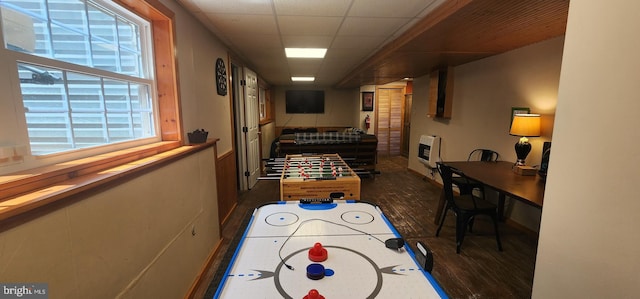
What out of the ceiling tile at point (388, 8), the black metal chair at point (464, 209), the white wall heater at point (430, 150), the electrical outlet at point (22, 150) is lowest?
the black metal chair at point (464, 209)

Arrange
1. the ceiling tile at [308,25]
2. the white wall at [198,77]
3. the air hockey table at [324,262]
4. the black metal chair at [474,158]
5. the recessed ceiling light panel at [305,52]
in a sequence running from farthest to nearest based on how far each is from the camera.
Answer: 1. the recessed ceiling light panel at [305,52]
2. the black metal chair at [474,158]
3. the ceiling tile at [308,25]
4. the white wall at [198,77]
5. the air hockey table at [324,262]

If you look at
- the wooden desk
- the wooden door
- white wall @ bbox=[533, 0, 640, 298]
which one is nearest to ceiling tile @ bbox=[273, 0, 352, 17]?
white wall @ bbox=[533, 0, 640, 298]

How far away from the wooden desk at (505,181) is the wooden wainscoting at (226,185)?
2.58 metres

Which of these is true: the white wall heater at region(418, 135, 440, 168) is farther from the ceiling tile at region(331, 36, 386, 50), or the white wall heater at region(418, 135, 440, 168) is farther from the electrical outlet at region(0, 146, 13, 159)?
the electrical outlet at region(0, 146, 13, 159)

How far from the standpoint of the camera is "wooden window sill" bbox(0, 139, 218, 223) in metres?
0.78

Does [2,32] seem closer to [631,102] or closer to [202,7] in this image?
[202,7]

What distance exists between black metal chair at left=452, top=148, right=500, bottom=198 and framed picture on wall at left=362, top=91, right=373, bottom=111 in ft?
13.4

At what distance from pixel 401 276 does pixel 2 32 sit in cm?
168

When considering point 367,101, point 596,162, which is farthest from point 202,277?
point 367,101

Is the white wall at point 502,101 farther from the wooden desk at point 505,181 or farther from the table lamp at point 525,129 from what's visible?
the wooden desk at point 505,181

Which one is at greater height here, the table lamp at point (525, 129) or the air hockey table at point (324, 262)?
the table lamp at point (525, 129)

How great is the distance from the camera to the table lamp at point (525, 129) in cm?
253

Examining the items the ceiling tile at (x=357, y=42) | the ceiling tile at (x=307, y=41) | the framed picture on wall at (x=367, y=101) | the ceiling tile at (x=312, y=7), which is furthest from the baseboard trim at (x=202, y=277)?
the framed picture on wall at (x=367, y=101)

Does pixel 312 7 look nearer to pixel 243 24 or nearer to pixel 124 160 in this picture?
pixel 243 24
